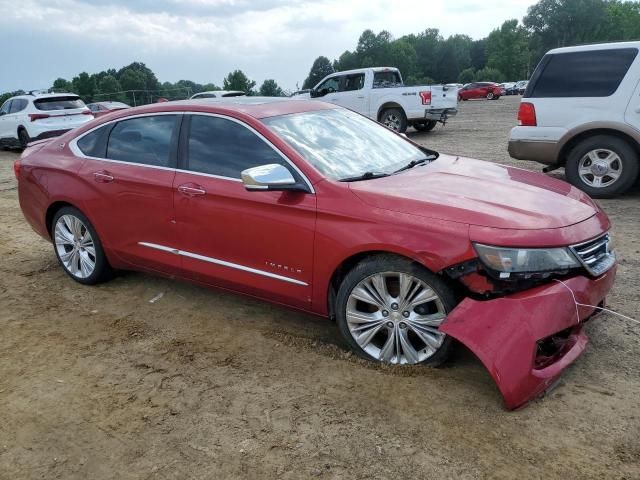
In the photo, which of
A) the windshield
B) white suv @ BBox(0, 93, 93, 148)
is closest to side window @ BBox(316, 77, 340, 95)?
white suv @ BBox(0, 93, 93, 148)

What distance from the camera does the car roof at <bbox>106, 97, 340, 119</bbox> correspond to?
396cm

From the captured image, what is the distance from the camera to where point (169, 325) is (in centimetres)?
415

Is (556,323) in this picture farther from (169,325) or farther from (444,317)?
(169,325)

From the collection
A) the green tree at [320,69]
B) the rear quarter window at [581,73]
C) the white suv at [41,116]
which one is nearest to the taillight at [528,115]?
the rear quarter window at [581,73]

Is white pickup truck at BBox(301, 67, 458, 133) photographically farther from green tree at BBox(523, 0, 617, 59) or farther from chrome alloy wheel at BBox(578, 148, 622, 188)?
green tree at BBox(523, 0, 617, 59)

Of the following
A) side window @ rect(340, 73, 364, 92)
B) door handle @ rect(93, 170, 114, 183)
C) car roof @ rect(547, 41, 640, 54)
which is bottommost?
door handle @ rect(93, 170, 114, 183)

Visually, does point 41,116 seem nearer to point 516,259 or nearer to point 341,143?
point 341,143

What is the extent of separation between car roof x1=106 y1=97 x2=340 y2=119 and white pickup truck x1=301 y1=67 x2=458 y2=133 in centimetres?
1080

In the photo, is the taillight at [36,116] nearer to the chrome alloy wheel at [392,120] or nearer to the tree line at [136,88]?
the chrome alloy wheel at [392,120]

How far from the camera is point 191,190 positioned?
392 cm

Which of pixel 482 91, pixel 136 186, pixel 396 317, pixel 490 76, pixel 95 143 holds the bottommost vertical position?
pixel 396 317

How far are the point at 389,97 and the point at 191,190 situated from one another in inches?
478

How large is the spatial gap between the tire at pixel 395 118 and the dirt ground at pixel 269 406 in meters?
11.4

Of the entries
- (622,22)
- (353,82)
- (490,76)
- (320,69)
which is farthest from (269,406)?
(622,22)
